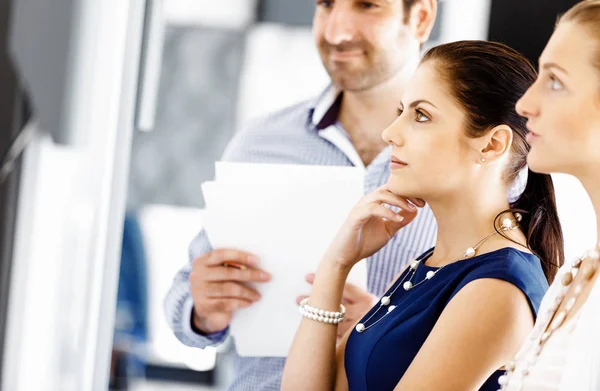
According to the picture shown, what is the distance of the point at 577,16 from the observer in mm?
1176

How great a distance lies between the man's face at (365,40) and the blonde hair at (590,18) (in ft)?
3.02

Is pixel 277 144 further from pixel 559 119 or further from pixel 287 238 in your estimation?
pixel 559 119

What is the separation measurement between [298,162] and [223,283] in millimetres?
410

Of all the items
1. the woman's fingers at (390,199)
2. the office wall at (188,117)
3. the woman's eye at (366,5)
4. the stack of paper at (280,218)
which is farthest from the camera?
the office wall at (188,117)

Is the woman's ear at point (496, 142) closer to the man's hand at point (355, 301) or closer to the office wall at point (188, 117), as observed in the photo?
the man's hand at point (355, 301)

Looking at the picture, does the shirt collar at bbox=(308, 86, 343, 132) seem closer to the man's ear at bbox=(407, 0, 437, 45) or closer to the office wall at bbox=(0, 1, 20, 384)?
the man's ear at bbox=(407, 0, 437, 45)

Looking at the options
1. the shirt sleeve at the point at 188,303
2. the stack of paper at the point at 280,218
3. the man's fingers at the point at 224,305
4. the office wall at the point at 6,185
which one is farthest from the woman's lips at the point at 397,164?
the office wall at the point at 6,185

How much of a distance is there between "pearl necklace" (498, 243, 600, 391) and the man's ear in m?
1.05

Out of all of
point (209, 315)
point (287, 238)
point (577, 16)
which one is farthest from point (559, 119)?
point (209, 315)

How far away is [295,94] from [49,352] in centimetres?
250

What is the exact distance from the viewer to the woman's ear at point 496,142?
1441 millimetres

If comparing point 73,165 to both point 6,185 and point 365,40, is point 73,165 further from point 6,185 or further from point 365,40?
point 365,40

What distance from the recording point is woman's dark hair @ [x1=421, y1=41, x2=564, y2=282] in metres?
1.45

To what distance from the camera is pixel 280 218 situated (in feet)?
5.89
